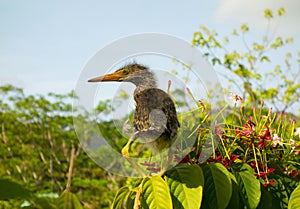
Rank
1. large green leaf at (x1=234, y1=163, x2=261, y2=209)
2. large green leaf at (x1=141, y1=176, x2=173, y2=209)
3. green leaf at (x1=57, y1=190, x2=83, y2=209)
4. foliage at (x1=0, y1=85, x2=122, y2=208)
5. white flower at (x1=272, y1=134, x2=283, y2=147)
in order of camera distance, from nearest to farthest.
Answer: green leaf at (x1=57, y1=190, x2=83, y2=209), large green leaf at (x1=141, y1=176, x2=173, y2=209), large green leaf at (x1=234, y1=163, x2=261, y2=209), white flower at (x1=272, y1=134, x2=283, y2=147), foliage at (x1=0, y1=85, x2=122, y2=208)

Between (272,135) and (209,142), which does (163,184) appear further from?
(272,135)

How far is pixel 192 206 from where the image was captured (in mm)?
755

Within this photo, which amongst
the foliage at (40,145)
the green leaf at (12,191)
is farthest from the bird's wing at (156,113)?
the foliage at (40,145)

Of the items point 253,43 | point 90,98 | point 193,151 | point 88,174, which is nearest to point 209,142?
point 193,151

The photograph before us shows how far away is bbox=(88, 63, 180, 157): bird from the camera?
0.77m

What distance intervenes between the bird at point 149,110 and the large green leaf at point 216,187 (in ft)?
0.35

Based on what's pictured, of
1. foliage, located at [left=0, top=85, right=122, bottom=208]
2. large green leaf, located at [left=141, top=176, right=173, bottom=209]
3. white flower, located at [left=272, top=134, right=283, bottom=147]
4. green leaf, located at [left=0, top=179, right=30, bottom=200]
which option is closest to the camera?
green leaf, located at [left=0, top=179, right=30, bottom=200]

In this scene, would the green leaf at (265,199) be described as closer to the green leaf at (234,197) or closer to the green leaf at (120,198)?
the green leaf at (234,197)

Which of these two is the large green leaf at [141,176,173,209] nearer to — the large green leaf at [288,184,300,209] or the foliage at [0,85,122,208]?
the large green leaf at [288,184,300,209]

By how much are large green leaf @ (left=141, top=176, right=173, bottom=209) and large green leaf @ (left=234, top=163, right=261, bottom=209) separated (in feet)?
0.66

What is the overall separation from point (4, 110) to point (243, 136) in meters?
7.60

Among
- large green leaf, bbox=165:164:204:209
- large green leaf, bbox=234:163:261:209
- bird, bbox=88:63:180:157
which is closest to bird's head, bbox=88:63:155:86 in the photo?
bird, bbox=88:63:180:157

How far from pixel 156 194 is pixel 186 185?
2.4 inches

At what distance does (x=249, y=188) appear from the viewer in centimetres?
87
